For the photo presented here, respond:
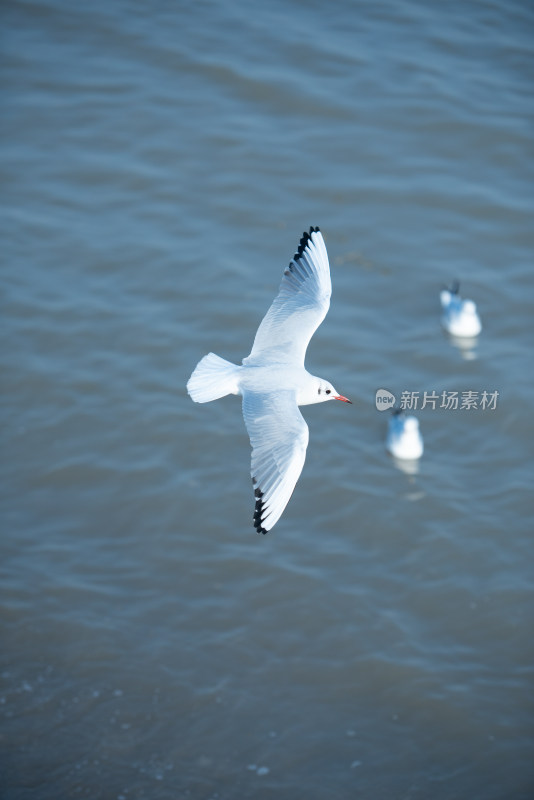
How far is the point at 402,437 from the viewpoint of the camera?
9547 millimetres

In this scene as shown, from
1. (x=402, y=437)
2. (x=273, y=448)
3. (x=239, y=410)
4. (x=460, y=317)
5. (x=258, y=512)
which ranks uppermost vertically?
(x=273, y=448)

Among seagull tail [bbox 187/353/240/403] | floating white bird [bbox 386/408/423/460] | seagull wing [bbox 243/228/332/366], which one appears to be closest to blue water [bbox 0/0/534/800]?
floating white bird [bbox 386/408/423/460]

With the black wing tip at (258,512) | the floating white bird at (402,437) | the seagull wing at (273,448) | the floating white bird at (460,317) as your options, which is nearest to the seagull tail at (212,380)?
the seagull wing at (273,448)

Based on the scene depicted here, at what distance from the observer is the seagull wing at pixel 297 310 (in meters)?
6.96

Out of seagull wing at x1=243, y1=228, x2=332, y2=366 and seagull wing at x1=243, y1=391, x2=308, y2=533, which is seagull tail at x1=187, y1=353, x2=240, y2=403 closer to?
seagull wing at x1=243, y1=391, x2=308, y2=533

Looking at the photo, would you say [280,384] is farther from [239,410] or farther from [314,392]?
[239,410]

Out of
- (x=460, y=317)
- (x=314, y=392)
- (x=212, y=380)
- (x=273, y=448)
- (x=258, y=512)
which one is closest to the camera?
(x=258, y=512)

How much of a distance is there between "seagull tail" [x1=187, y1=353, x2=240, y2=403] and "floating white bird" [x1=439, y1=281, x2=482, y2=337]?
4336mm

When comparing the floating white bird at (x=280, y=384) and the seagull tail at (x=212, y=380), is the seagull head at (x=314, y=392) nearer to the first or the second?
the floating white bird at (x=280, y=384)

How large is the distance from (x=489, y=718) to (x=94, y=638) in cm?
284

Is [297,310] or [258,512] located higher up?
[297,310]

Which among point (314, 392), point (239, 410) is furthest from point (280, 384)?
point (239, 410)

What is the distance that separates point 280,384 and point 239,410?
365 cm

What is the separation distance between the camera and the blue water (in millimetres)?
7840
